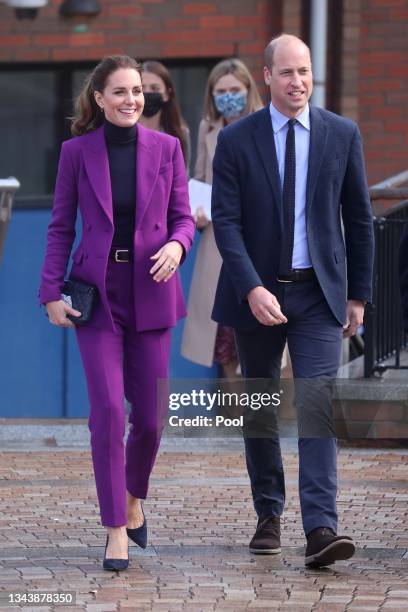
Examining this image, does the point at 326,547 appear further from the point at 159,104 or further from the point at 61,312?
the point at 159,104

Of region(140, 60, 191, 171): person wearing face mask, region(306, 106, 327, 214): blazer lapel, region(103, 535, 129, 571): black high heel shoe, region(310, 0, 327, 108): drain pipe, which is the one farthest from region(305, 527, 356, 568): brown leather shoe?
region(310, 0, 327, 108): drain pipe

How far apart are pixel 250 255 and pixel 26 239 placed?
3.89 m

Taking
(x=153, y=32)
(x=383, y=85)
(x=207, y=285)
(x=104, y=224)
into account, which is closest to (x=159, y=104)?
(x=207, y=285)

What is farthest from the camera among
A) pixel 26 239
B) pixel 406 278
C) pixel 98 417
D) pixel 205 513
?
pixel 26 239

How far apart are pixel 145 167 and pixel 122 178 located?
97 millimetres

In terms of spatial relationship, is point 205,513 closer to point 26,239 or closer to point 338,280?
point 338,280

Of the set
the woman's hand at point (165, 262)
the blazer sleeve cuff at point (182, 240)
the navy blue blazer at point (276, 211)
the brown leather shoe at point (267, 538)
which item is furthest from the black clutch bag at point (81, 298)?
the brown leather shoe at point (267, 538)

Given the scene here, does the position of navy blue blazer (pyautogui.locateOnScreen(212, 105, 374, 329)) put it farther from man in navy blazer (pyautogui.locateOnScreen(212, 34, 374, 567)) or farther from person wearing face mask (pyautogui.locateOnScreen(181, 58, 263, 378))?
person wearing face mask (pyautogui.locateOnScreen(181, 58, 263, 378))

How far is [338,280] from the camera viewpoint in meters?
6.21

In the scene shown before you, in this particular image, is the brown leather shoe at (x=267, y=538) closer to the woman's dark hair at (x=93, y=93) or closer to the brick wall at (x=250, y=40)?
the woman's dark hair at (x=93, y=93)

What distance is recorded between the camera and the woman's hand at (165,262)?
6.11 m

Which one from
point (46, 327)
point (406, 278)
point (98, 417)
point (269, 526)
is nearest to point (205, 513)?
point (269, 526)

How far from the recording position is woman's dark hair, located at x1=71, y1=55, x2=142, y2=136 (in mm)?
Result: 6234

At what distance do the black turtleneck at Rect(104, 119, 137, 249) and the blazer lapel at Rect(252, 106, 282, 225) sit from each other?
0.47m
